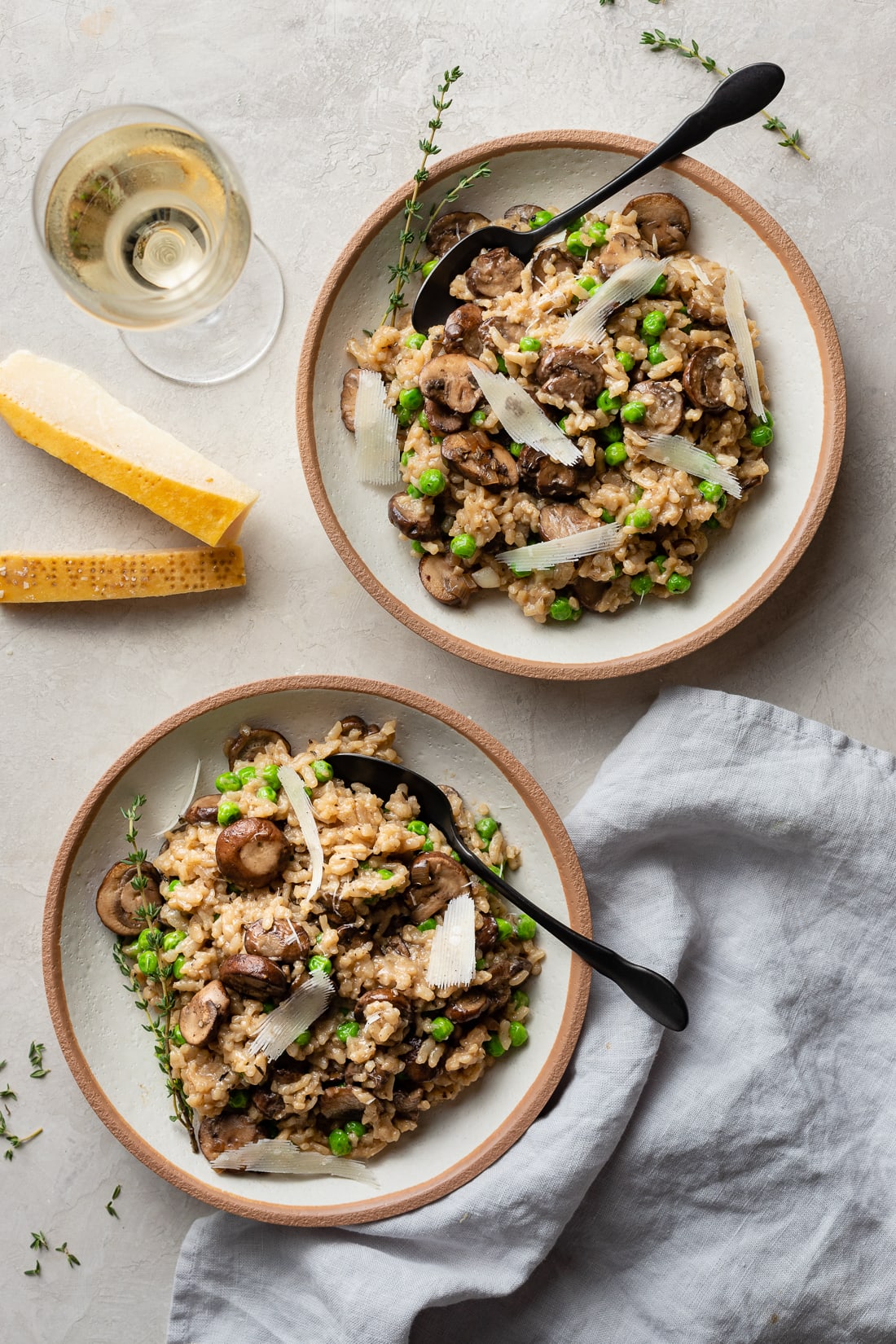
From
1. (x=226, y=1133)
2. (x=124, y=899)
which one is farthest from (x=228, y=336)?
(x=226, y=1133)

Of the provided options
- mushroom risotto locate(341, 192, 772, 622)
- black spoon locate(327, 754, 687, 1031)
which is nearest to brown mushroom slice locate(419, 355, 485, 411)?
mushroom risotto locate(341, 192, 772, 622)

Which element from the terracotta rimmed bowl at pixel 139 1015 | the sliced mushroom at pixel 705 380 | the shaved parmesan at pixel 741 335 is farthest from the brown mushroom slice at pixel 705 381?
the terracotta rimmed bowl at pixel 139 1015

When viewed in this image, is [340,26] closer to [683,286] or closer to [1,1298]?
[683,286]

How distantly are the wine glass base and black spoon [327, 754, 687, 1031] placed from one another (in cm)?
150

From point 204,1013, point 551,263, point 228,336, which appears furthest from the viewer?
point 228,336

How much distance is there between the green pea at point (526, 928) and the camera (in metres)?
3.24

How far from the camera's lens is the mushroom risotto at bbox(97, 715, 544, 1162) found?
2959 millimetres

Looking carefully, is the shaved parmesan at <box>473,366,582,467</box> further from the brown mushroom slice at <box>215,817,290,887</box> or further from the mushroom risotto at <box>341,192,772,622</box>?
the brown mushroom slice at <box>215,817,290,887</box>

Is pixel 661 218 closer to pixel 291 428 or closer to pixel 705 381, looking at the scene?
pixel 705 381

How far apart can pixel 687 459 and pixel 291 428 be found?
1.43 metres

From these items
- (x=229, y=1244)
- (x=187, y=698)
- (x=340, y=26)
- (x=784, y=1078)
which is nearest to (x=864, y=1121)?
(x=784, y=1078)

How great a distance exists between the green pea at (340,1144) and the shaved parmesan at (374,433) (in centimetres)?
214

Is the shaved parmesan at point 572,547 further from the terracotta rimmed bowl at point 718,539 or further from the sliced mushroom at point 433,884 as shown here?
the sliced mushroom at point 433,884

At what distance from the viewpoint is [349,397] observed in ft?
→ 10.8
